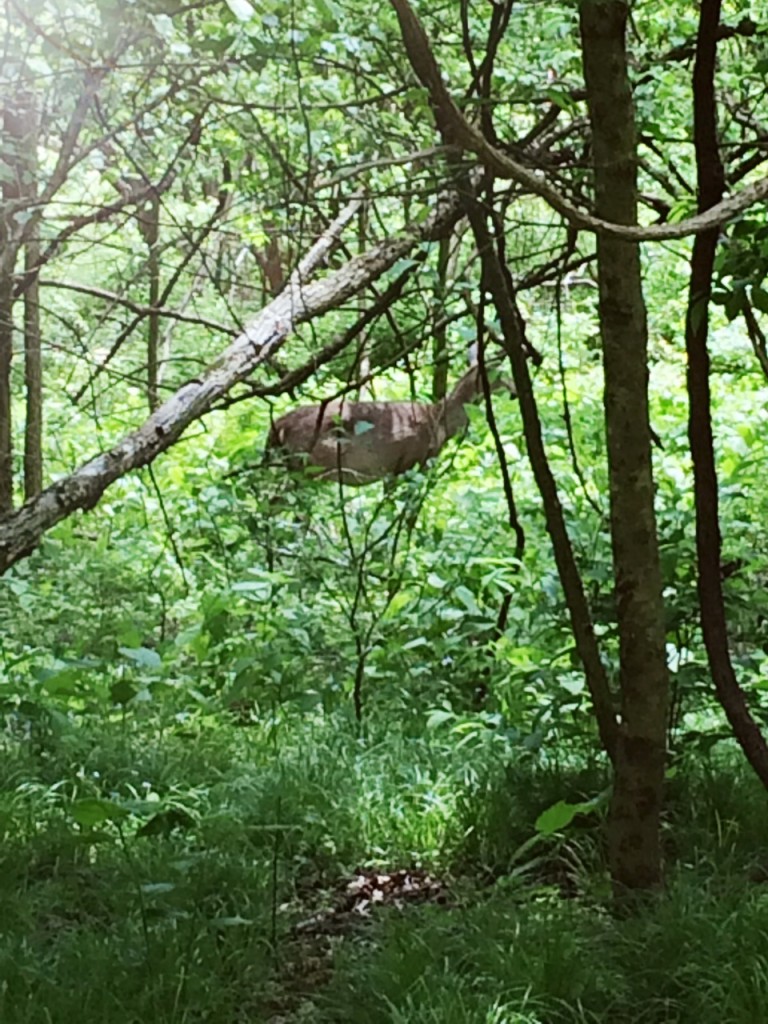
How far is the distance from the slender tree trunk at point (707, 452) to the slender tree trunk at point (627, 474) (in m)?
0.11

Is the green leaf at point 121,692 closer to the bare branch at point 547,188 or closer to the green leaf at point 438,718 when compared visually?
the green leaf at point 438,718

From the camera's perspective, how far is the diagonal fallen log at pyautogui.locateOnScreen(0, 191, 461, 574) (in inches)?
113

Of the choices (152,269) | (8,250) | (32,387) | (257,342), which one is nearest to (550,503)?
(257,342)

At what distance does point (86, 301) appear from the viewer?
843cm

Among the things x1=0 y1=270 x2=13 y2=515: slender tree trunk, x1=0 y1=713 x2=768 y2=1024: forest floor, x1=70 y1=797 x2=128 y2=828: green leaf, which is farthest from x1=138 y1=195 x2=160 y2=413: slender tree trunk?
x1=70 y1=797 x2=128 y2=828: green leaf

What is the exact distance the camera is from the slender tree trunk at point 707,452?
2160 millimetres

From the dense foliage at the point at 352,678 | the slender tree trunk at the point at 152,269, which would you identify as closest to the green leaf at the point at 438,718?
the dense foliage at the point at 352,678

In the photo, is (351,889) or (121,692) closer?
(121,692)

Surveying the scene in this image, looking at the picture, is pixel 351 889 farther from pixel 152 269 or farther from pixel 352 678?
pixel 152 269

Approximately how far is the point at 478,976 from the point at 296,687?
181 centimetres

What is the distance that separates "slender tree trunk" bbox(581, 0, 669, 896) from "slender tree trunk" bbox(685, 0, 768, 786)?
0.37ft

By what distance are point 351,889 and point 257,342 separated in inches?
61.9

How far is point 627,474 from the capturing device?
2.23 metres

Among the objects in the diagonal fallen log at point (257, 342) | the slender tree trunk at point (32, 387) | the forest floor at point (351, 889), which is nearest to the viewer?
the forest floor at point (351, 889)
